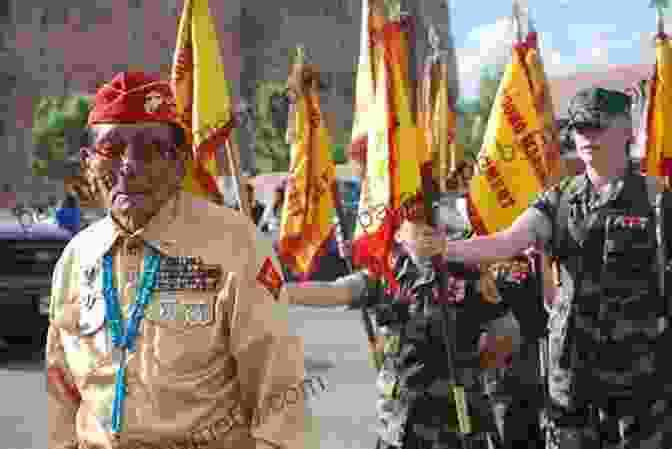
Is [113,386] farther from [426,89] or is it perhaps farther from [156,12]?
[156,12]

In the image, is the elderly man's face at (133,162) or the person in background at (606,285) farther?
the person in background at (606,285)

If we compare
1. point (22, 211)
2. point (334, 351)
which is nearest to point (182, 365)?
point (334, 351)

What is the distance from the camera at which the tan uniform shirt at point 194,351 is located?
6.92 ft

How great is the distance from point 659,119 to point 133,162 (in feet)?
14.8

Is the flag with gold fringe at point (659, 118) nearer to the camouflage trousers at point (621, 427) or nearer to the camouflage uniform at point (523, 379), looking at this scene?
the camouflage uniform at point (523, 379)

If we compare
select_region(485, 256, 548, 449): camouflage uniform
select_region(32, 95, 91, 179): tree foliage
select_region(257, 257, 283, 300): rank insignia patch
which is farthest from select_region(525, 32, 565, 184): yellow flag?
select_region(32, 95, 91, 179): tree foliage

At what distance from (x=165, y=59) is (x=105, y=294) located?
176 ft

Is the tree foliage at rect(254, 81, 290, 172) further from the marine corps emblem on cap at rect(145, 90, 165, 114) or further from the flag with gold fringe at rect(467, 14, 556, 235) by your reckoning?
the marine corps emblem on cap at rect(145, 90, 165, 114)

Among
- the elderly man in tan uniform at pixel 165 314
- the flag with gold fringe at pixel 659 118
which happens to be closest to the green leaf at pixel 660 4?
the flag with gold fringe at pixel 659 118

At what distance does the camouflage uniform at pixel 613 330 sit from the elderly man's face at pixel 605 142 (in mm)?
89

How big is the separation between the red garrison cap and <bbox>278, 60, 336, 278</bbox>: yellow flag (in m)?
3.34

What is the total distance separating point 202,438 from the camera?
2146 millimetres

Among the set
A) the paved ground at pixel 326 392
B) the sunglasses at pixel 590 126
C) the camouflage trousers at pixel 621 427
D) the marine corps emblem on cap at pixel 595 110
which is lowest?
the paved ground at pixel 326 392

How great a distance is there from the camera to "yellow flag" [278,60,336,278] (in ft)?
18.5
